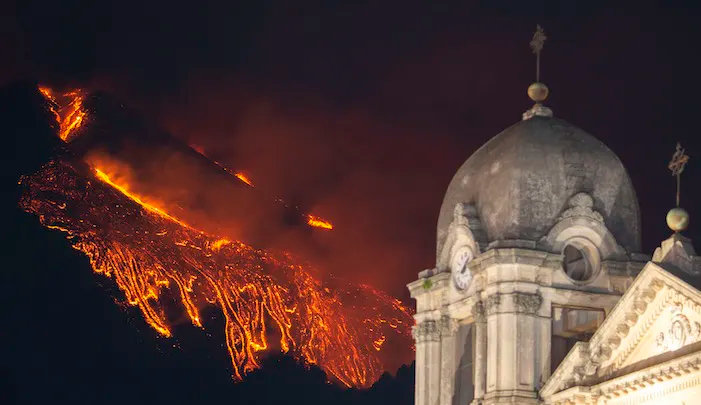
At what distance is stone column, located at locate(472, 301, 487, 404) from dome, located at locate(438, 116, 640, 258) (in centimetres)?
190

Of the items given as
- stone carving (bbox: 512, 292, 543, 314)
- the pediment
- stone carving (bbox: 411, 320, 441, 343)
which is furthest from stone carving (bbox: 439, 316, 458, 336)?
the pediment

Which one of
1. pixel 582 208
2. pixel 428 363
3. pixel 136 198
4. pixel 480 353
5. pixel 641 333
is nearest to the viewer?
pixel 641 333

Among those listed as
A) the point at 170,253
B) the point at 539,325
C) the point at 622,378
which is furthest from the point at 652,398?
the point at 170,253

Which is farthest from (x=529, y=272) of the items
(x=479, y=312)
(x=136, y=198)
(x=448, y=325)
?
(x=136, y=198)

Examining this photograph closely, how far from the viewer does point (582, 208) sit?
185ft

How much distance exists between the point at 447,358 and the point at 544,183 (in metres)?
5.44

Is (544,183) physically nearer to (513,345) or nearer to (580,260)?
(580,260)

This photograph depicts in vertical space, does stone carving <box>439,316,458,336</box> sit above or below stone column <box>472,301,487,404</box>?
above

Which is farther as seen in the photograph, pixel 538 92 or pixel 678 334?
pixel 538 92

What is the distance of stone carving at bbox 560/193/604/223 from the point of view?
56156 millimetres

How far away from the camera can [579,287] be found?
5609cm

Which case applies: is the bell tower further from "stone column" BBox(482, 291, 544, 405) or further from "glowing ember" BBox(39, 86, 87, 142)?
"glowing ember" BBox(39, 86, 87, 142)

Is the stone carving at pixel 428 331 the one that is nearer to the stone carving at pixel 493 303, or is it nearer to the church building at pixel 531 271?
the church building at pixel 531 271

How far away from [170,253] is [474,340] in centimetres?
3150
